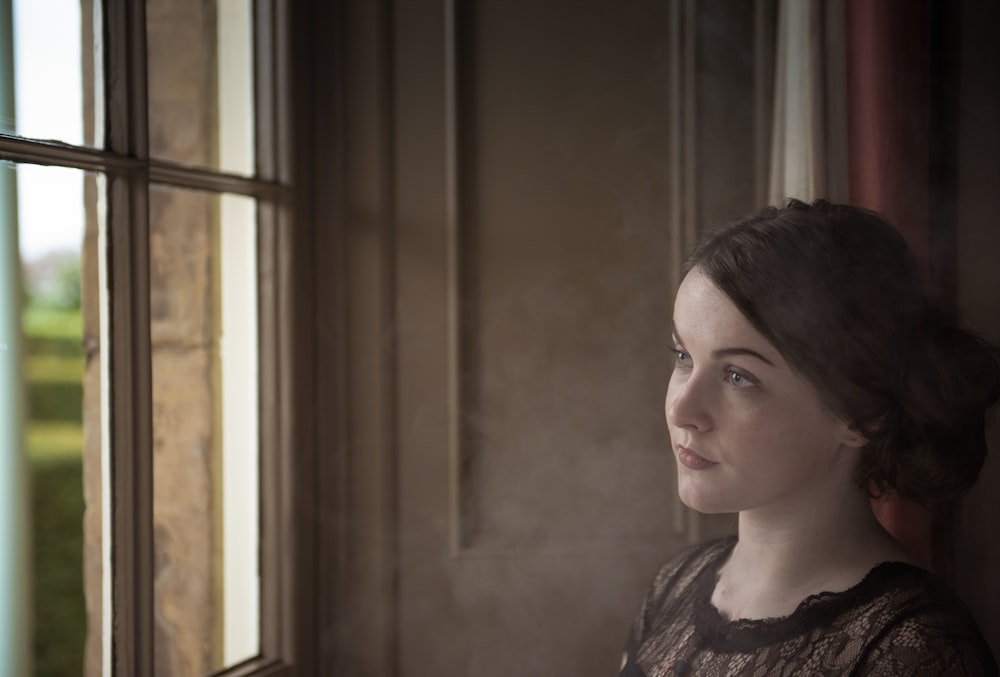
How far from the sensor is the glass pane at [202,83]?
1.37 meters

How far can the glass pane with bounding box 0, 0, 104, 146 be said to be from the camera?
115 cm

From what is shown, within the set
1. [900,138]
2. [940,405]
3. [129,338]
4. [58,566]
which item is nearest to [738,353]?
[940,405]

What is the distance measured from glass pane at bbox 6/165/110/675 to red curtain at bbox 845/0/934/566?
1117 mm

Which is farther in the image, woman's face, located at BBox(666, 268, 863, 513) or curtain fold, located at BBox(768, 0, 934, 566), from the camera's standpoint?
curtain fold, located at BBox(768, 0, 934, 566)

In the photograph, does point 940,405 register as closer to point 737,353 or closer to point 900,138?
point 737,353

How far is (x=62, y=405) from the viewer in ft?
3.99

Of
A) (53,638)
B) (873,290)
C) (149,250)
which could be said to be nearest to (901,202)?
(873,290)

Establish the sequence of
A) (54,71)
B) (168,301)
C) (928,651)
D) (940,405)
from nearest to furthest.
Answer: (928,651), (940,405), (54,71), (168,301)

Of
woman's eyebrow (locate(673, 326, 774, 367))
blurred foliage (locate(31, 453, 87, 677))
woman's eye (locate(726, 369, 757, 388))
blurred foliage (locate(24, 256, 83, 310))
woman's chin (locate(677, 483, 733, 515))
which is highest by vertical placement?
blurred foliage (locate(24, 256, 83, 310))

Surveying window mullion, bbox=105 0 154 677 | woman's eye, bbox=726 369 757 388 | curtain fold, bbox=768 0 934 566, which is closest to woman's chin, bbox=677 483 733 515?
woman's eye, bbox=726 369 757 388

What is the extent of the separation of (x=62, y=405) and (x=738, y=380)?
0.96 meters

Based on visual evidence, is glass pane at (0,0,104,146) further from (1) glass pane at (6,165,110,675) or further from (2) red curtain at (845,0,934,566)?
(2) red curtain at (845,0,934,566)

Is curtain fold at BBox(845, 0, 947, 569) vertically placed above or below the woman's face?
above

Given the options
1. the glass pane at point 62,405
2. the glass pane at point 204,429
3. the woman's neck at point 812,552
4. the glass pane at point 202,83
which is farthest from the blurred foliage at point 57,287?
the woman's neck at point 812,552
